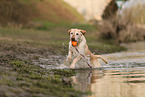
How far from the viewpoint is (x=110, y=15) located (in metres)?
21.7

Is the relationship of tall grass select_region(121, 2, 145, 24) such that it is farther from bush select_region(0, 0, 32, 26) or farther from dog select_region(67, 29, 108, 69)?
dog select_region(67, 29, 108, 69)

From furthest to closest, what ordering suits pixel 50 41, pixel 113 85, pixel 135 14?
pixel 135 14 → pixel 50 41 → pixel 113 85

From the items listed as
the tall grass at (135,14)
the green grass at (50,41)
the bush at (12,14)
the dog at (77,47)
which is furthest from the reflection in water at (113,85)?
the bush at (12,14)

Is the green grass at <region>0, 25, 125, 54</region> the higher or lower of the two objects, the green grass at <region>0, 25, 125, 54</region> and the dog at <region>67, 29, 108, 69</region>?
the higher

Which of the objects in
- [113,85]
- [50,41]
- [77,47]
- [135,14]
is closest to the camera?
[113,85]

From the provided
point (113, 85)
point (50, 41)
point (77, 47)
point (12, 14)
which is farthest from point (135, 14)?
point (113, 85)

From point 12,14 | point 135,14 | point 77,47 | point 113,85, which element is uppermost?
point 12,14

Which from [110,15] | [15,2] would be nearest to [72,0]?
[15,2]

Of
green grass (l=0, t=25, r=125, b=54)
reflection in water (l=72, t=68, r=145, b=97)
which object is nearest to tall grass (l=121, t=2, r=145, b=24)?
green grass (l=0, t=25, r=125, b=54)

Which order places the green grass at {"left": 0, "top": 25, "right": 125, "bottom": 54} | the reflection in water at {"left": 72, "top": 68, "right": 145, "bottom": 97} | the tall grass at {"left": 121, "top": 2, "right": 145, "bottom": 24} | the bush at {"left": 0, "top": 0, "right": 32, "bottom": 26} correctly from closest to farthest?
the reflection in water at {"left": 72, "top": 68, "right": 145, "bottom": 97} < the green grass at {"left": 0, "top": 25, "right": 125, "bottom": 54} < the tall grass at {"left": 121, "top": 2, "right": 145, "bottom": 24} < the bush at {"left": 0, "top": 0, "right": 32, "bottom": 26}

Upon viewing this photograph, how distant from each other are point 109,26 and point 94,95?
1543cm

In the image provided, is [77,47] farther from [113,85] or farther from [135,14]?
[135,14]

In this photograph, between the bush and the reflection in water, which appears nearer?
the reflection in water

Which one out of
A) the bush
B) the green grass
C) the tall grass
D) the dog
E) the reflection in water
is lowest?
the reflection in water
